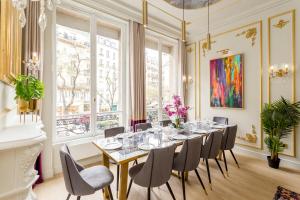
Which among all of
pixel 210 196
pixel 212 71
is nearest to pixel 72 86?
pixel 210 196

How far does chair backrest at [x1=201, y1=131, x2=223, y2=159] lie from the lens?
8.59 ft

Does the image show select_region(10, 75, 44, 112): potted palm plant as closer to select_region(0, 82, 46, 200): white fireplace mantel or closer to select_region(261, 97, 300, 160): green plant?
select_region(0, 82, 46, 200): white fireplace mantel

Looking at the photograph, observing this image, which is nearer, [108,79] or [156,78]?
[108,79]

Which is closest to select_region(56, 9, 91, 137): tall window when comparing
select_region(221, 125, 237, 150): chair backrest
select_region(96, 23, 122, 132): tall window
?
select_region(96, 23, 122, 132): tall window

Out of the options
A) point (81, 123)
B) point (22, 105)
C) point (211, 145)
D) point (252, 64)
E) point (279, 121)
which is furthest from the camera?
point (252, 64)

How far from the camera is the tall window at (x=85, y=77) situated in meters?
3.37

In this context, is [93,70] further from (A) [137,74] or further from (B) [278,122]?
(B) [278,122]

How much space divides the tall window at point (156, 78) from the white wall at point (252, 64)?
1130 millimetres

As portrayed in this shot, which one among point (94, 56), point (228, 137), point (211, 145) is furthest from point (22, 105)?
point (228, 137)

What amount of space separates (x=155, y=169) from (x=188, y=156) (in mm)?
603

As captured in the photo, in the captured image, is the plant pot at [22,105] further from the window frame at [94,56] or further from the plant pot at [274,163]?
the plant pot at [274,163]

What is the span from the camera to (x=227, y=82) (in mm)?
4438

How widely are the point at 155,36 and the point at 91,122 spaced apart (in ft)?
10.6

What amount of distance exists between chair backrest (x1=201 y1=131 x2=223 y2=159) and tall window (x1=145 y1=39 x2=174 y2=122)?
251 centimetres
